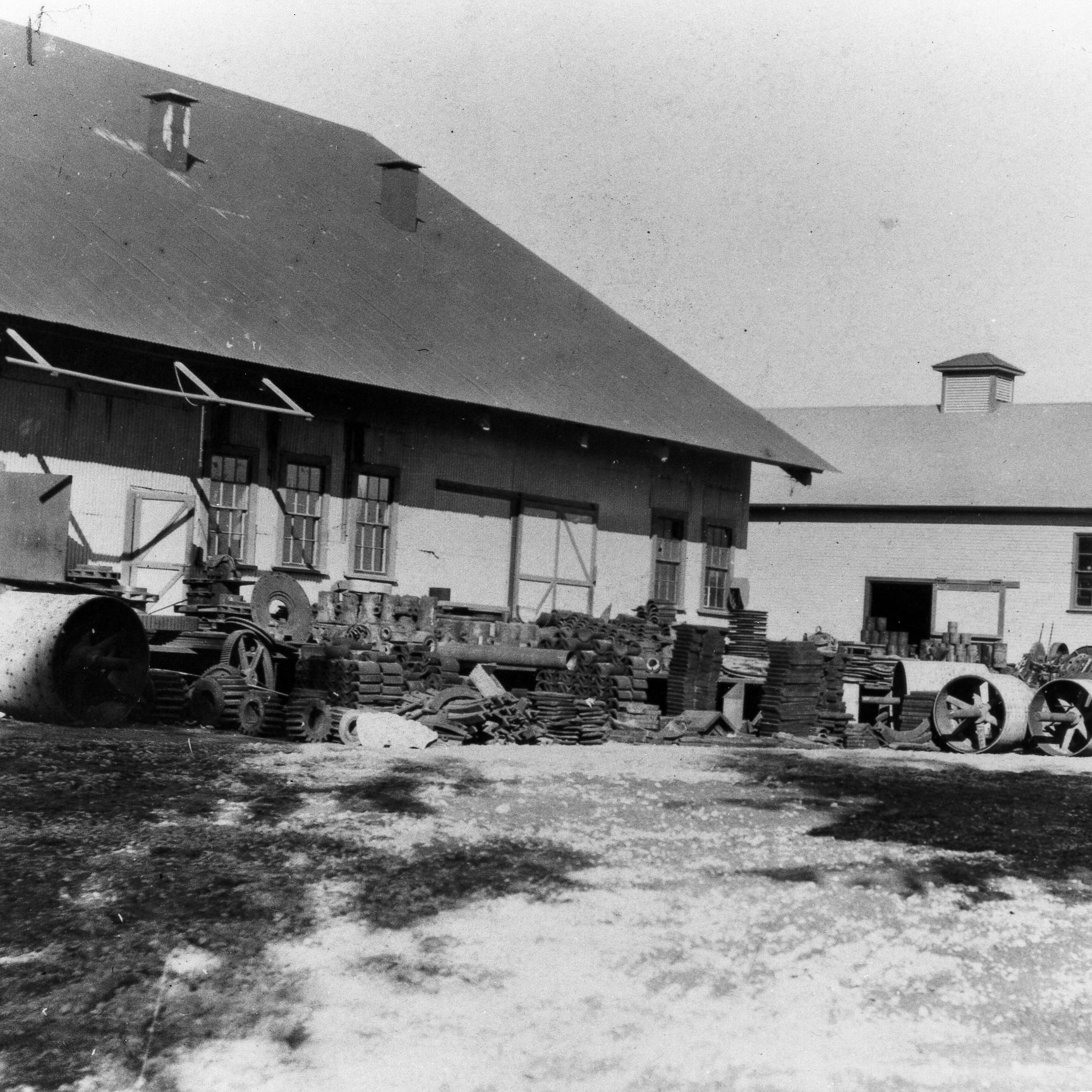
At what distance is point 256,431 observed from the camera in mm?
21625

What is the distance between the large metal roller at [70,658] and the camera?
1449cm

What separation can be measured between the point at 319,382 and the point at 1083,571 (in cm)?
1958

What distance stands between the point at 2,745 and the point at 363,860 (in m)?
4.31

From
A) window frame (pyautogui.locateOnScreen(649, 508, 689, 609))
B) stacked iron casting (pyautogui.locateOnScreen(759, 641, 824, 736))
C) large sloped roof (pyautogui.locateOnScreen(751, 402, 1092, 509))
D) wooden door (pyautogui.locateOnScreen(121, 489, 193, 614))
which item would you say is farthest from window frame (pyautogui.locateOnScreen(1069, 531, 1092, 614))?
wooden door (pyautogui.locateOnScreen(121, 489, 193, 614))

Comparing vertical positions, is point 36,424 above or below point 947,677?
above

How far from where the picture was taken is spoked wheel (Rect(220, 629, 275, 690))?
18516mm

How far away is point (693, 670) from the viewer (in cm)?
2233

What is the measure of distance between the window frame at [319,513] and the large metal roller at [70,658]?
21.5 feet

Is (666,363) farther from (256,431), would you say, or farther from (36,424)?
Answer: (36,424)

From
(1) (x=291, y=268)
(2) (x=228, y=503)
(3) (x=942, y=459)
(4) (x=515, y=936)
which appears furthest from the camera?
(3) (x=942, y=459)

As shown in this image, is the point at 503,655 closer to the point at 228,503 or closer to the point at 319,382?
the point at 228,503

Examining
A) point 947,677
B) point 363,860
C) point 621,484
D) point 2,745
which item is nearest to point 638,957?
point 363,860

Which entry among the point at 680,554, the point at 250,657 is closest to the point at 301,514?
the point at 250,657

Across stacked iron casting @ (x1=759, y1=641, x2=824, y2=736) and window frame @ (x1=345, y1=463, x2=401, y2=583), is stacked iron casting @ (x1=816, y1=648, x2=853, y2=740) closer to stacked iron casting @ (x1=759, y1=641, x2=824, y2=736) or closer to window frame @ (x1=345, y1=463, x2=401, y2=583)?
stacked iron casting @ (x1=759, y1=641, x2=824, y2=736)
